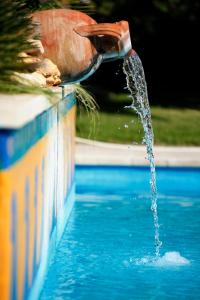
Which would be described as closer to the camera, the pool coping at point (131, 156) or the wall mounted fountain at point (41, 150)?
the wall mounted fountain at point (41, 150)

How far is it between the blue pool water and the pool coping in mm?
79

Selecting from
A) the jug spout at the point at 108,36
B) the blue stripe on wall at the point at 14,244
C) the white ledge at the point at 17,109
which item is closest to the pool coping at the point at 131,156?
the jug spout at the point at 108,36

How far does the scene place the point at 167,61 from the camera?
20.4 m

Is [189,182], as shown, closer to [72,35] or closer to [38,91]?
[72,35]

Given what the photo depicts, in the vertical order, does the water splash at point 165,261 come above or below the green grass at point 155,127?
below

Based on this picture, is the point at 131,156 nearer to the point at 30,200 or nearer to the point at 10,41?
the point at 10,41

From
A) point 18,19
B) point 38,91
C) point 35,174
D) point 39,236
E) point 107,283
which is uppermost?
point 18,19

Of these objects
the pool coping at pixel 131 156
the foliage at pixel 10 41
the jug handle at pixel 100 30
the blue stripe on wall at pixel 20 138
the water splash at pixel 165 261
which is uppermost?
the jug handle at pixel 100 30

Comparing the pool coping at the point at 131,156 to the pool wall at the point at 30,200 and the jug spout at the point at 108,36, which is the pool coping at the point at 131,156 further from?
the jug spout at the point at 108,36

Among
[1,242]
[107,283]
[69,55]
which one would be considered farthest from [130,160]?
[1,242]

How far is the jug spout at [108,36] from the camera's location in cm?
577

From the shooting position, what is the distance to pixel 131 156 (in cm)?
920

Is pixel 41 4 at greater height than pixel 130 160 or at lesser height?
greater

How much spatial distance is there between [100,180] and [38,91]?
5.12m
